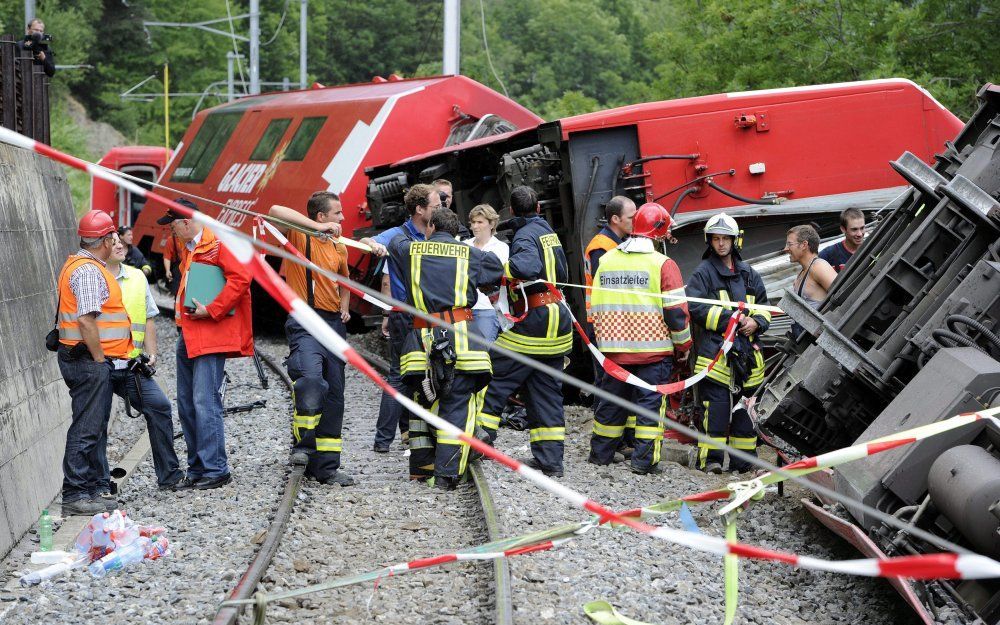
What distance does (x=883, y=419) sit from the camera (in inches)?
241

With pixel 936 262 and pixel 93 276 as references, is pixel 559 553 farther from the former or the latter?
pixel 93 276

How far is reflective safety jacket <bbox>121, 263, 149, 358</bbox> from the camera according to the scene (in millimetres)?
7852

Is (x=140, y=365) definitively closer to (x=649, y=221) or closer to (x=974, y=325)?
(x=649, y=221)

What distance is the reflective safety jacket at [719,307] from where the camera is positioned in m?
8.65

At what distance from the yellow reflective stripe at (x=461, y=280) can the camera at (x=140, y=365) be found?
79.3 inches

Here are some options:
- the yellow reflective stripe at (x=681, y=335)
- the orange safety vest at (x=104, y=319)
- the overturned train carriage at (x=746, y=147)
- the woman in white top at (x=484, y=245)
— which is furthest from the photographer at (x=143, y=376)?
the overturned train carriage at (x=746, y=147)

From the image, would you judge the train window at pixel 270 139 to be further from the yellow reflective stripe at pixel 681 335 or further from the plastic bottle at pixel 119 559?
the plastic bottle at pixel 119 559

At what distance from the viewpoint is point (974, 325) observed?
592 cm

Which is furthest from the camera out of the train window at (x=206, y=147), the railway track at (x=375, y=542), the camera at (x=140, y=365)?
the train window at (x=206, y=147)

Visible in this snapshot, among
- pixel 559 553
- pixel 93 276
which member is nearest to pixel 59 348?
pixel 93 276

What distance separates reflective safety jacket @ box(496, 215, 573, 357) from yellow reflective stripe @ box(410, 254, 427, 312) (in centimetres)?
Result: 87

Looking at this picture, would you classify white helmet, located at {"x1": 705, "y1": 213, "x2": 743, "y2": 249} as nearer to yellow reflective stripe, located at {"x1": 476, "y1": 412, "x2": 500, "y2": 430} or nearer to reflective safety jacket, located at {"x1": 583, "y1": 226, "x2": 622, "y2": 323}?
reflective safety jacket, located at {"x1": 583, "y1": 226, "x2": 622, "y2": 323}

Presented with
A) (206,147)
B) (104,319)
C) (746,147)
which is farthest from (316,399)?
(206,147)

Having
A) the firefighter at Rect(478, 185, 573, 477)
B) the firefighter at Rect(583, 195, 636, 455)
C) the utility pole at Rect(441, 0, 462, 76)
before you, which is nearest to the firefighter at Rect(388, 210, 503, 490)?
the firefighter at Rect(478, 185, 573, 477)
